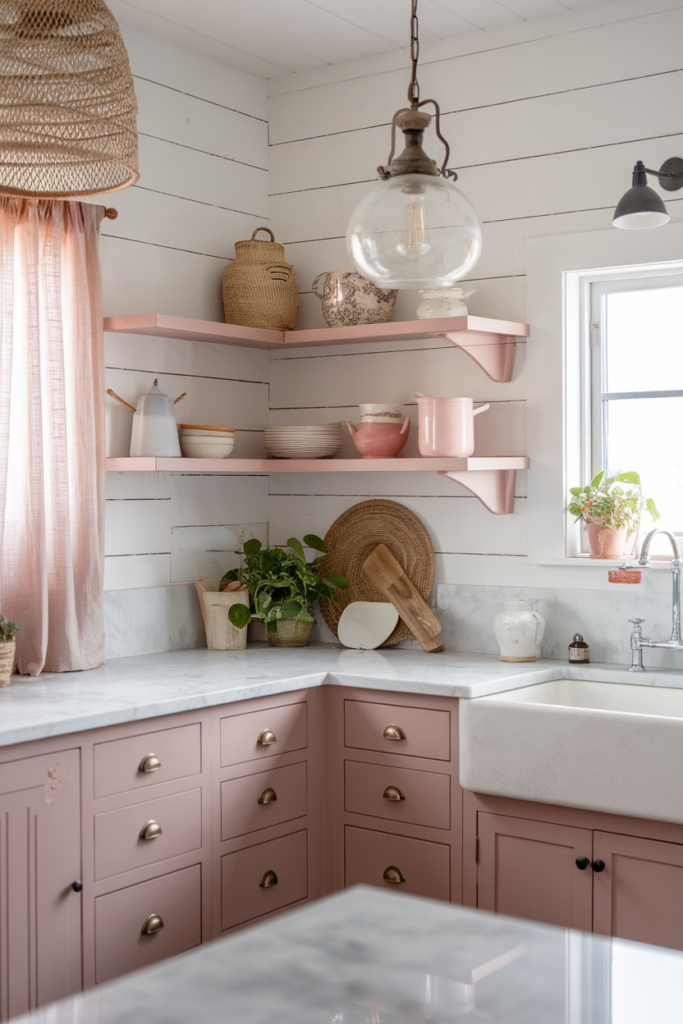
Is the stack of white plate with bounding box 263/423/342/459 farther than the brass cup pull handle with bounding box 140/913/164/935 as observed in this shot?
Yes

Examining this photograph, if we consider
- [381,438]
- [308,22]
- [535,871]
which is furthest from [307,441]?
[535,871]

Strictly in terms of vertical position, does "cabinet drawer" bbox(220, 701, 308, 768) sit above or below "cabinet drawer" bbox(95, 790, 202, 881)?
above

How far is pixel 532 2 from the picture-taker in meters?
3.06

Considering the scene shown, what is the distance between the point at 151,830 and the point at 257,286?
1.78 metres

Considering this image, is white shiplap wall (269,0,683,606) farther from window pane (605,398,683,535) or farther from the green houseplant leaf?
the green houseplant leaf

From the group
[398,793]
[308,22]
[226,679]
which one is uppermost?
[308,22]

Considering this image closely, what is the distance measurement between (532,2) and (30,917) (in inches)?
106

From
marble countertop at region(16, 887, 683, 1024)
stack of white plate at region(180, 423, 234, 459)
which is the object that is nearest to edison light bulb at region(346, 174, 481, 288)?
marble countertop at region(16, 887, 683, 1024)

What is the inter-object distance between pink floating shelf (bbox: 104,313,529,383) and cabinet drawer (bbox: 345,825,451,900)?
4.43 ft

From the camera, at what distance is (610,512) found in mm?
3023

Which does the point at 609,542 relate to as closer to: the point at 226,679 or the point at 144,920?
the point at 226,679

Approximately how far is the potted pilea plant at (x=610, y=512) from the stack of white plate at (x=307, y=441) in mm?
808

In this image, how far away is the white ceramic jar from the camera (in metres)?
3.06

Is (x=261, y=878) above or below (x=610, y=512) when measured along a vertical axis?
below
